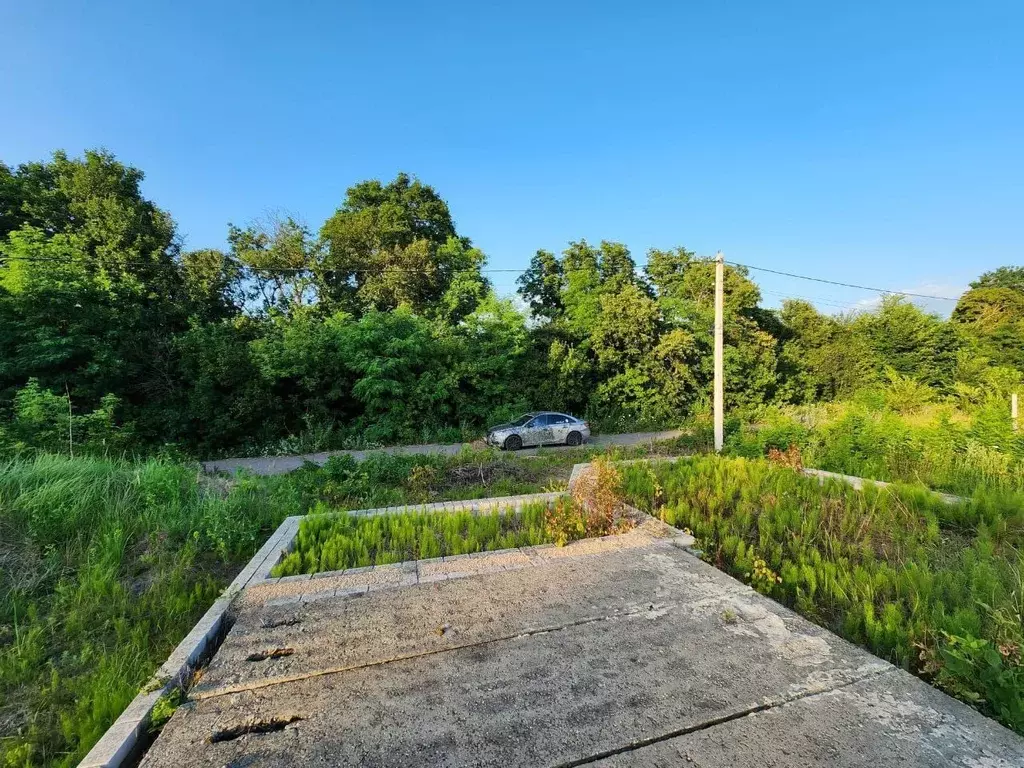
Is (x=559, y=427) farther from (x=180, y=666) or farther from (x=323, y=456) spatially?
(x=180, y=666)

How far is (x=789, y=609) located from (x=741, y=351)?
18.2 m

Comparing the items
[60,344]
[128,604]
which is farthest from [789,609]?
[60,344]

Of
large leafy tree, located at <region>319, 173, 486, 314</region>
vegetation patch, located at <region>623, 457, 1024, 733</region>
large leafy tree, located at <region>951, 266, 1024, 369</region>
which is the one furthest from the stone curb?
large leafy tree, located at <region>951, 266, 1024, 369</region>

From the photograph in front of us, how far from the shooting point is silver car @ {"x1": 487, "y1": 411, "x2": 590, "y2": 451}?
43.4 ft

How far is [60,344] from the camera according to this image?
39.7ft

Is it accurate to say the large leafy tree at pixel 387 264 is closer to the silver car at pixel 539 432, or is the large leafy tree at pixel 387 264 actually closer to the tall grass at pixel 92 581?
the silver car at pixel 539 432

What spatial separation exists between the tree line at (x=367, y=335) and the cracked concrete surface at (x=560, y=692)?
8.88 meters

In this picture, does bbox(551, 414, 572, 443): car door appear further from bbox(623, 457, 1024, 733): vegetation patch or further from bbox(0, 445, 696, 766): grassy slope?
bbox(623, 457, 1024, 733): vegetation patch

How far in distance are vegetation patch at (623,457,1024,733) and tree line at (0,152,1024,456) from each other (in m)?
10.7

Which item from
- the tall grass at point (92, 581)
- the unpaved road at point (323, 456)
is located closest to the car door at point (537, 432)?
the unpaved road at point (323, 456)

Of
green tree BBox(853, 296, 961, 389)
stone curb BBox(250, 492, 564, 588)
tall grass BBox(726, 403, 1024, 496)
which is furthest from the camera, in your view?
green tree BBox(853, 296, 961, 389)

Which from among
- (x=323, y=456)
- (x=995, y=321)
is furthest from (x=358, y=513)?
(x=995, y=321)

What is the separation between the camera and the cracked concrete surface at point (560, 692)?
5.78 ft

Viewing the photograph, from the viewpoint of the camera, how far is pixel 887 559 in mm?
3502
